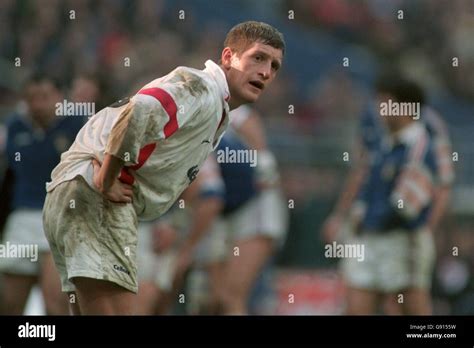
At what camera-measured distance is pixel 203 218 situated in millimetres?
7996

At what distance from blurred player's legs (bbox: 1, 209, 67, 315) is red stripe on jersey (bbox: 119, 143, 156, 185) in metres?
2.35

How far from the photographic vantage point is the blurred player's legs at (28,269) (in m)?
7.59

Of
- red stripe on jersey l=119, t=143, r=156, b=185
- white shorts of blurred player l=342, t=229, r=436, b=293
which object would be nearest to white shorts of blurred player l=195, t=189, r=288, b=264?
white shorts of blurred player l=342, t=229, r=436, b=293

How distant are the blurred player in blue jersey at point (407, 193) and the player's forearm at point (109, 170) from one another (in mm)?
2778

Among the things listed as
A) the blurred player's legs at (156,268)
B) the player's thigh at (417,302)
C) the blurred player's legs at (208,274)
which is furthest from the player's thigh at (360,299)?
the blurred player's legs at (156,268)

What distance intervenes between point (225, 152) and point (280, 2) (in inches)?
36.0

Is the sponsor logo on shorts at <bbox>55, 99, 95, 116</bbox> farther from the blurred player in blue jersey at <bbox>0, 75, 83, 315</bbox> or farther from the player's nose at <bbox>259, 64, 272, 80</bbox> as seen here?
the player's nose at <bbox>259, 64, 272, 80</bbox>

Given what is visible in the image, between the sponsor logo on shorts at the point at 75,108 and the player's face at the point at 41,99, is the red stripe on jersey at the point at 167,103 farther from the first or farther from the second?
the player's face at the point at 41,99

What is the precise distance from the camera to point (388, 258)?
7906mm

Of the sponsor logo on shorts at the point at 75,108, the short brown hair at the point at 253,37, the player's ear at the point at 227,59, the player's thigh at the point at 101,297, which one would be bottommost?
the player's thigh at the point at 101,297

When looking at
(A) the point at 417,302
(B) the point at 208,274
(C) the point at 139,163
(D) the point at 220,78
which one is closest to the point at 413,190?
(A) the point at 417,302

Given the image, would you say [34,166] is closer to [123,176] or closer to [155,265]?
[155,265]

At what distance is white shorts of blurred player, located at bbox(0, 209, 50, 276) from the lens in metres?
7.62
